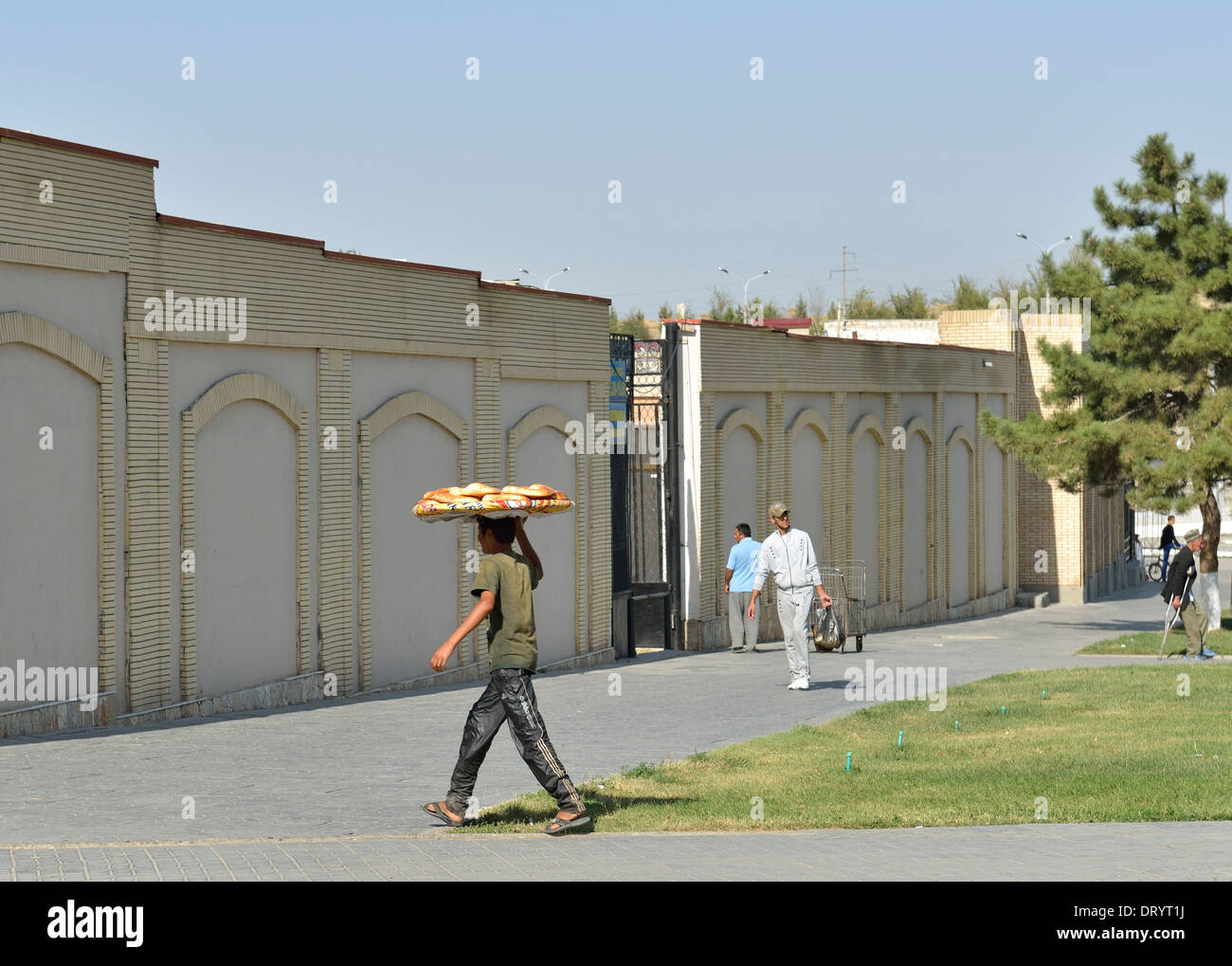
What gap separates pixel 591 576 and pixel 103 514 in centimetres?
979

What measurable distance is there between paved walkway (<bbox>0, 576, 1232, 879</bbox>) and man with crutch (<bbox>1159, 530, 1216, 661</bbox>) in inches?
250

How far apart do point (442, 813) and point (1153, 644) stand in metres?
18.3

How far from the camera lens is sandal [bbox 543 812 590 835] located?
9.40 meters

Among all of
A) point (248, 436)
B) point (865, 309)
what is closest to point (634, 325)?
point (865, 309)

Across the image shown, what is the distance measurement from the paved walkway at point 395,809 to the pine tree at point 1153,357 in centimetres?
1327

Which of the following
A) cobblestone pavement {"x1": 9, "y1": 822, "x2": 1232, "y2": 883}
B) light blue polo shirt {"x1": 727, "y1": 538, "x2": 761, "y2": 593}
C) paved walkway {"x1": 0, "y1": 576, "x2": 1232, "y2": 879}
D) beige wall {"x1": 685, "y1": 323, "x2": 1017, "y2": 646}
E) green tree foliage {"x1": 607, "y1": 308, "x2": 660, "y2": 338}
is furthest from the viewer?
green tree foliage {"x1": 607, "y1": 308, "x2": 660, "y2": 338}

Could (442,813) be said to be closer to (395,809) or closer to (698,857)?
(395,809)

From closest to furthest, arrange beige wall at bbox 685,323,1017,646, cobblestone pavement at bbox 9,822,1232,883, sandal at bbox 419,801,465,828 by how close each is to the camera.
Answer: cobblestone pavement at bbox 9,822,1232,883, sandal at bbox 419,801,465,828, beige wall at bbox 685,323,1017,646

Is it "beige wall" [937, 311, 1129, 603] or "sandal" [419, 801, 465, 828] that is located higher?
"beige wall" [937, 311, 1129, 603]

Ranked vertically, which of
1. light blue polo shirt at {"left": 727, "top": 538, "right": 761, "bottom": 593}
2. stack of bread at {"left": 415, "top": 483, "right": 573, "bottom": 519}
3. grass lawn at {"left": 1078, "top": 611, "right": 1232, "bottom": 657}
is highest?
stack of bread at {"left": 415, "top": 483, "right": 573, "bottom": 519}

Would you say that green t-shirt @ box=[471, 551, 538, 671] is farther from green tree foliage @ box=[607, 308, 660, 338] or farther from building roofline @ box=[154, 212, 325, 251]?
green tree foliage @ box=[607, 308, 660, 338]

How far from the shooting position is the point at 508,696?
9.46 metres

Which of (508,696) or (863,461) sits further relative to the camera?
(863,461)

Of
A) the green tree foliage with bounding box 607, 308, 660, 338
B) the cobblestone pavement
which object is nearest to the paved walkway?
the cobblestone pavement
